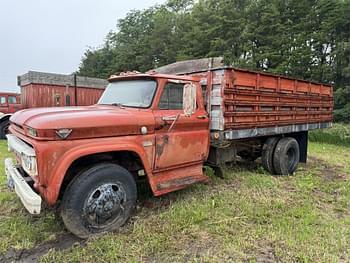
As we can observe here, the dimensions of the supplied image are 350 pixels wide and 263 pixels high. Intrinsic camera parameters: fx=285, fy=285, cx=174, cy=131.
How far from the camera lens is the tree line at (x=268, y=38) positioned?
1655 cm

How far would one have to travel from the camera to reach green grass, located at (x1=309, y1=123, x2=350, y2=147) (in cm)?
1214

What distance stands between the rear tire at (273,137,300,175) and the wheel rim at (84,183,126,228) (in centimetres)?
385

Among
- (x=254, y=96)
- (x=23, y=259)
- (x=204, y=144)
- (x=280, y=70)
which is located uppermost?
(x=280, y=70)

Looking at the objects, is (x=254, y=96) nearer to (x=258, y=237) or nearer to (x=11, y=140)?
(x=258, y=237)

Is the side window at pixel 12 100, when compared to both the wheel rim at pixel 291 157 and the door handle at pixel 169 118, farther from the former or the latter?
the wheel rim at pixel 291 157

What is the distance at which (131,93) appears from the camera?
4223 mm

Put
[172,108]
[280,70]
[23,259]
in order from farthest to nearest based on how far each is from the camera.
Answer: [280,70] < [172,108] < [23,259]

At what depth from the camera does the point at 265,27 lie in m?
19.6

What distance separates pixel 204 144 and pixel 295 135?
362 centimetres

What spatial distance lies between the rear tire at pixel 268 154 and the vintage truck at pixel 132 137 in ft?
0.40

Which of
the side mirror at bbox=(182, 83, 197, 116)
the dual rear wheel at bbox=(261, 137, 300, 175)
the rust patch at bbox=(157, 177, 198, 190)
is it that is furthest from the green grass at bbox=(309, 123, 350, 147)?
the side mirror at bbox=(182, 83, 197, 116)

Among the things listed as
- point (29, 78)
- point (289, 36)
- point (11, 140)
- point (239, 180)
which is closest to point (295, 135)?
point (239, 180)

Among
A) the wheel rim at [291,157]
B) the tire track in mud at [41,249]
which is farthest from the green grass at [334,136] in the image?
the tire track in mud at [41,249]

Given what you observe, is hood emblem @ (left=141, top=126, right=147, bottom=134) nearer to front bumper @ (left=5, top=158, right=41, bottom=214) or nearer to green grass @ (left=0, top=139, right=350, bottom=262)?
green grass @ (left=0, top=139, right=350, bottom=262)
